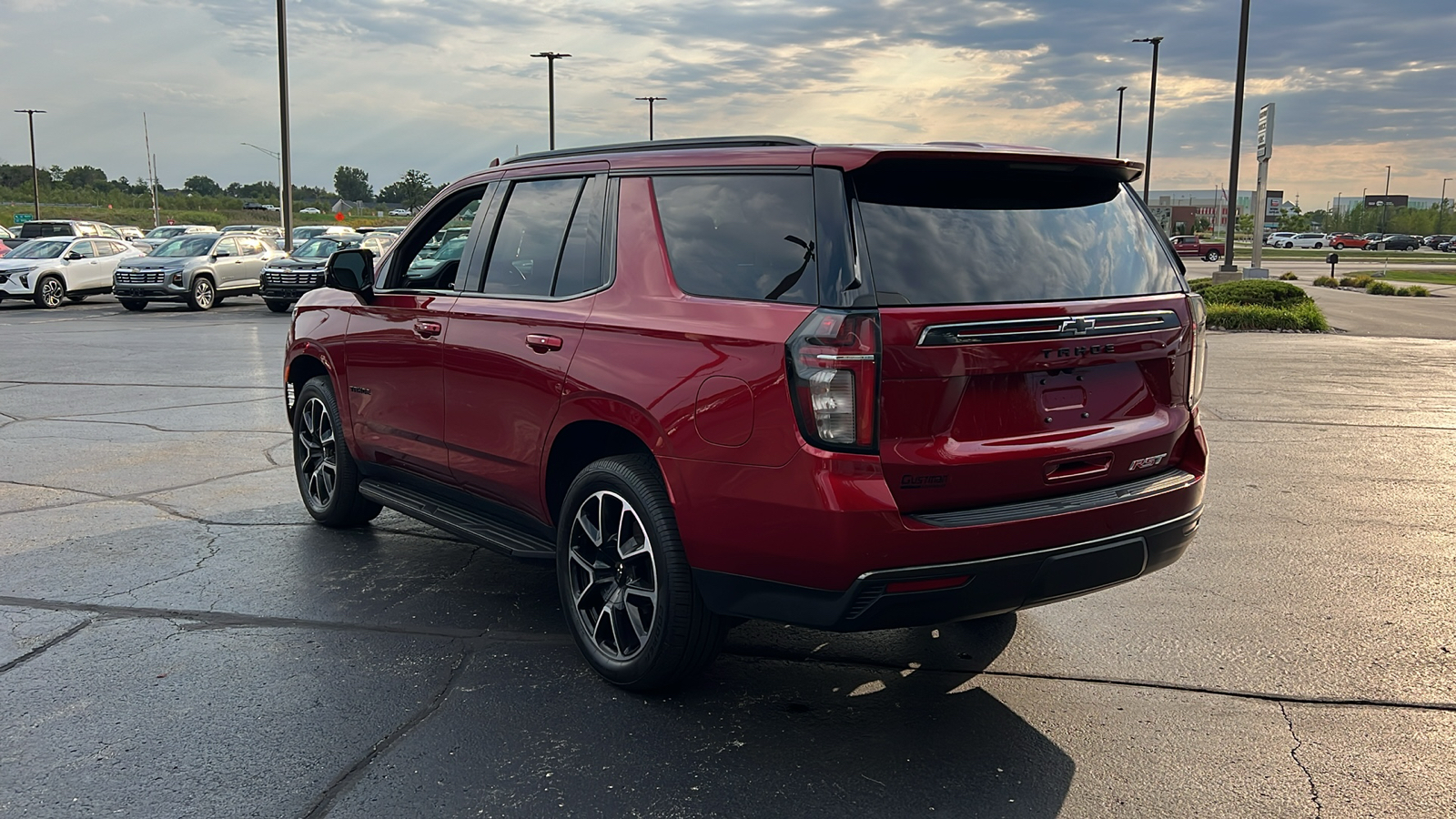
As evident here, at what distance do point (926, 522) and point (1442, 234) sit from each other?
127459 mm

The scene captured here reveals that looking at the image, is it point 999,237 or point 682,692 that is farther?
point 682,692

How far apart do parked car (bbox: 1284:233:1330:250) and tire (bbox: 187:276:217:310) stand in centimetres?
9061

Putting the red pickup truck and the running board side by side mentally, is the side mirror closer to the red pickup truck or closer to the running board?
the running board

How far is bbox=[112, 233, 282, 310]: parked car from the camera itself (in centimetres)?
2502

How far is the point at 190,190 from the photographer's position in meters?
132

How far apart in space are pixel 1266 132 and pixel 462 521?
27013 mm

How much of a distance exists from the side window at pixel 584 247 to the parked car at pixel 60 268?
26.6m

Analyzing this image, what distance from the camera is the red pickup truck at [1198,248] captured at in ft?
195

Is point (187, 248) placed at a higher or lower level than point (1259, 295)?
higher

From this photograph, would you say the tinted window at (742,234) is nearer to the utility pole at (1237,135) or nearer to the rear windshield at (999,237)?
the rear windshield at (999,237)

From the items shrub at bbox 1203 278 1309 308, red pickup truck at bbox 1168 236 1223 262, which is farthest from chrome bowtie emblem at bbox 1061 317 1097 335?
red pickup truck at bbox 1168 236 1223 262

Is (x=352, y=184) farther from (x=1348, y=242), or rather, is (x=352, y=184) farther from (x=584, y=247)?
(x=584, y=247)

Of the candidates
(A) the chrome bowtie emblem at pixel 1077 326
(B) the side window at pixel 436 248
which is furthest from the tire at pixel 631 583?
(B) the side window at pixel 436 248

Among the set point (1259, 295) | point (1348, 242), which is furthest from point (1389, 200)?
point (1259, 295)
